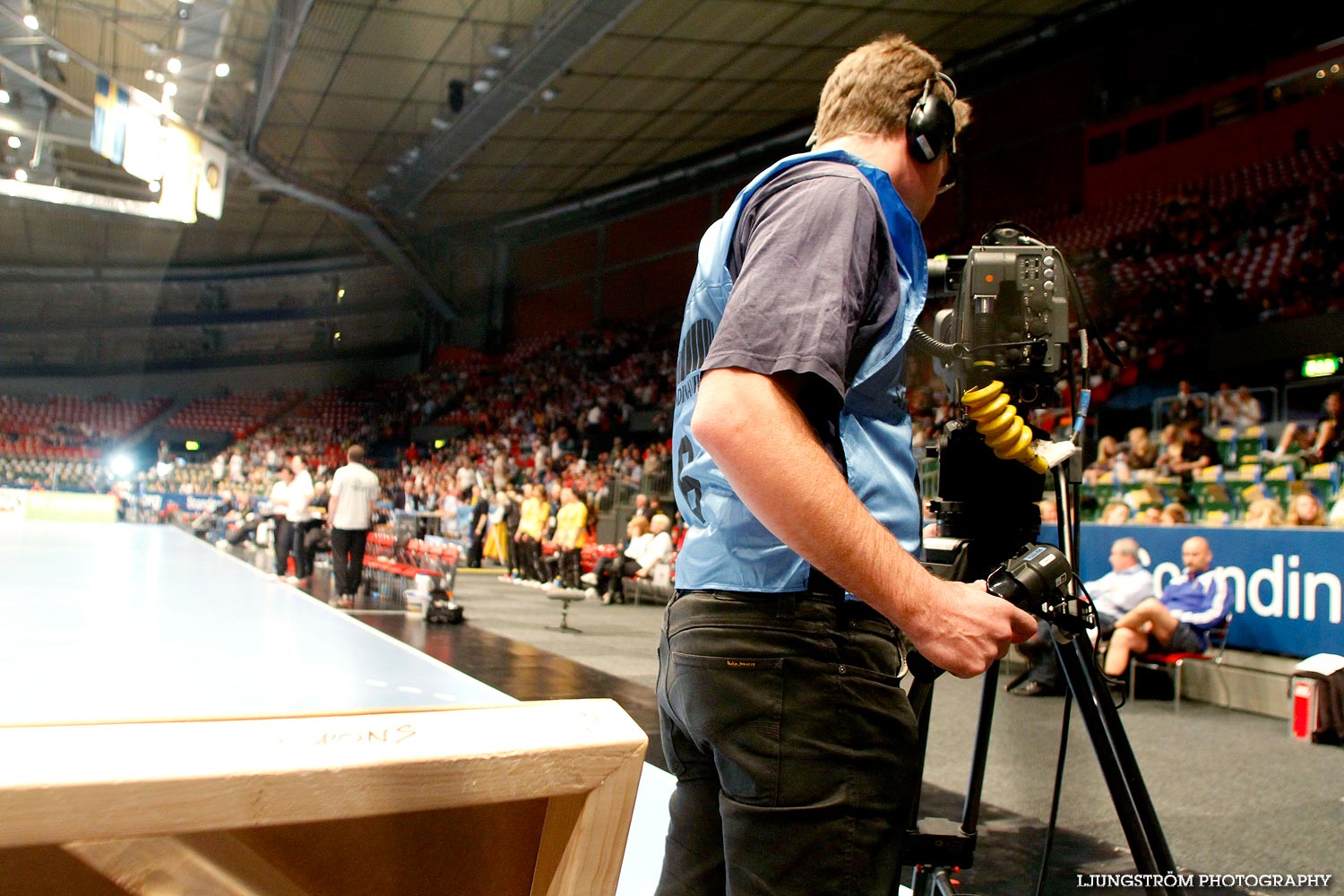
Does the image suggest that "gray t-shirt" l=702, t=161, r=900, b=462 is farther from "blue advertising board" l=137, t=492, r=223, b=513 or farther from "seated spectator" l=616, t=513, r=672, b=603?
"blue advertising board" l=137, t=492, r=223, b=513

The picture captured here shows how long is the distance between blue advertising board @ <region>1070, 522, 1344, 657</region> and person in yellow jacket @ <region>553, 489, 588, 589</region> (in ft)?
22.2

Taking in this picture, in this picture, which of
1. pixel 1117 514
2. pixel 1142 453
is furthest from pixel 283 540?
pixel 1142 453

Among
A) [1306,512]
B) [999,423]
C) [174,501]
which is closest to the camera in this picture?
[999,423]

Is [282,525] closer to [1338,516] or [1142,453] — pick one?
[1142,453]

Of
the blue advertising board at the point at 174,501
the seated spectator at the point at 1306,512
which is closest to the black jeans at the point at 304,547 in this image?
the seated spectator at the point at 1306,512

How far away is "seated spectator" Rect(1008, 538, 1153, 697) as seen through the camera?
588 centimetres

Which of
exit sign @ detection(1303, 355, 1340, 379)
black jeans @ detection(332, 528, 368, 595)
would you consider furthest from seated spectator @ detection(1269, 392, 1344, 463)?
black jeans @ detection(332, 528, 368, 595)

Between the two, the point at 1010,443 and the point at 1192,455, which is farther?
the point at 1192,455

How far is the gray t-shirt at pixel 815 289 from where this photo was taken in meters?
1.00

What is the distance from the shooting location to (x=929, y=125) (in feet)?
4.09

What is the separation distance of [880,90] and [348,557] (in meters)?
8.42

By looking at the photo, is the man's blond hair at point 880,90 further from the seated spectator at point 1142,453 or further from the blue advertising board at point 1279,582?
the seated spectator at point 1142,453

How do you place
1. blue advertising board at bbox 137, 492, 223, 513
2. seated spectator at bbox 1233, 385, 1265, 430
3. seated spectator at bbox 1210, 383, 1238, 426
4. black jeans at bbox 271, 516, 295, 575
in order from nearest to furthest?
seated spectator at bbox 1233, 385, 1265, 430 → seated spectator at bbox 1210, 383, 1238, 426 → black jeans at bbox 271, 516, 295, 575 → blue advertising board at bbox 137, 492, 223, 513

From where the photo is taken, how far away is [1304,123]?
13594 millimetres
